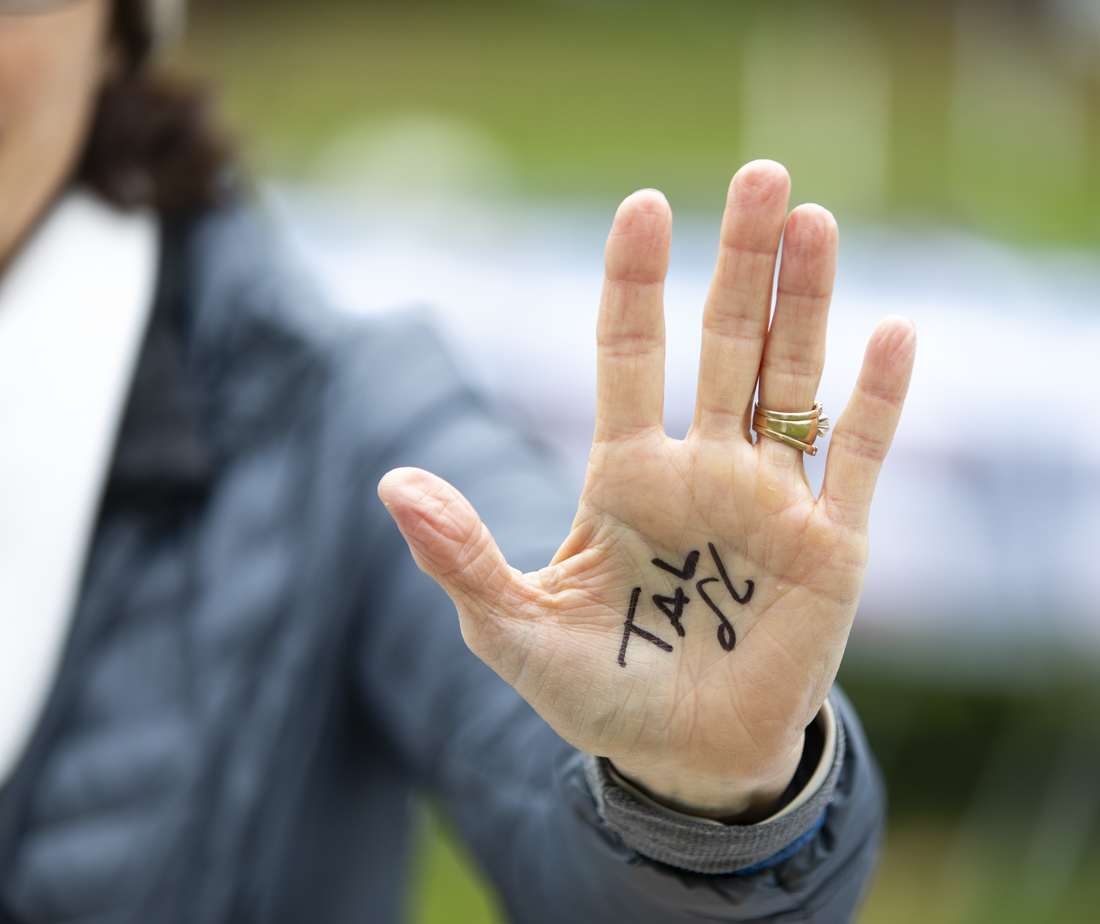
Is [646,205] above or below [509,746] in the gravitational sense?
above

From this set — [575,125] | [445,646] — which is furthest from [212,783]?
[575,125]

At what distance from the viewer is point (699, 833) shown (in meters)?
0.59

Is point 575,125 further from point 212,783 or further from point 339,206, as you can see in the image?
point 212,783

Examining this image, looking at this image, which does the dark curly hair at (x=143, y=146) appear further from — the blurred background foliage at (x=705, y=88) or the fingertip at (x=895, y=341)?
the blurred background foliage at (x=705, y=88)

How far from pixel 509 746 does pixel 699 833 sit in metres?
0.23

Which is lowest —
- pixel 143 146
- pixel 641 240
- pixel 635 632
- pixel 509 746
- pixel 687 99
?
pixel 509 746

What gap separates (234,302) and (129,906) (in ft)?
1.93

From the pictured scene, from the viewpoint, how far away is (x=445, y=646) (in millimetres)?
830

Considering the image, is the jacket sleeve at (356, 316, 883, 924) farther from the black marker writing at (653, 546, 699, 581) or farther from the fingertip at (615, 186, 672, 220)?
the fingertip at (615, 186, 672, 220)

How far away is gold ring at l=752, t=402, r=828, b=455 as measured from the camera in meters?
0.59

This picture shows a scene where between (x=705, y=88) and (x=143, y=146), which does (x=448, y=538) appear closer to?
(x=143, y=146)

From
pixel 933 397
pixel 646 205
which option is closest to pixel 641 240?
pixel 646 205

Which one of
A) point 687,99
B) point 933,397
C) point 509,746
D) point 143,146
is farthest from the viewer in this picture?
point 687,99

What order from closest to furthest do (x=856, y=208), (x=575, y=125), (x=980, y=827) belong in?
(x=980, y=827), (x=856, y=208), (x=575, y=125)
